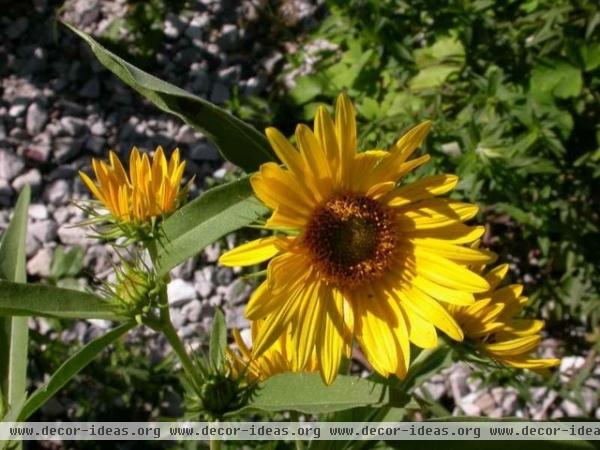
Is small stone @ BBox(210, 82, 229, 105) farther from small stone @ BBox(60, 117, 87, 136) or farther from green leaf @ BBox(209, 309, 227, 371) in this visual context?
green leaf @ BBox(209, 309, 227, 371)

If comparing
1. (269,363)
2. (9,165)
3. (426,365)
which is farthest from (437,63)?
(9,165)

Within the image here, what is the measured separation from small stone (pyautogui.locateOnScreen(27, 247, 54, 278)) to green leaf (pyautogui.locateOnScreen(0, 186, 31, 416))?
170 cm

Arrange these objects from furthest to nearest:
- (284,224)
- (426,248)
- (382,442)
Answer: (382,442) → (426,248) → (284,224)

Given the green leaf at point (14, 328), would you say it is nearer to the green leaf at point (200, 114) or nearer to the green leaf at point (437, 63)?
the green leaf at point (200, 114)

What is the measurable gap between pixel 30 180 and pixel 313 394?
2.82 meters

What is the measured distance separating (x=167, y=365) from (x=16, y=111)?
1785 millimetres

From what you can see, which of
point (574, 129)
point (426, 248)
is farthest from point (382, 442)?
point (574, 129)

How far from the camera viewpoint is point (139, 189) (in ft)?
5.45

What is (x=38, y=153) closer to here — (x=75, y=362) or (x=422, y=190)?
(x=75, y=362)

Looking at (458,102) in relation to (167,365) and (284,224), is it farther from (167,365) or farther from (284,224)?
(284,224)

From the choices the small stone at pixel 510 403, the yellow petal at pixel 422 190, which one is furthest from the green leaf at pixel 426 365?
the small stone at pixel 510 403

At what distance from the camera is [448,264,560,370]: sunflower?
5.53ft

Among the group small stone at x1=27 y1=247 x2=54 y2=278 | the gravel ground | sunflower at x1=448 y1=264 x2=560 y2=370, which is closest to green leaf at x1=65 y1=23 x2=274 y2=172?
sunflower at x1=448 y1=264 x2=560 y2=370

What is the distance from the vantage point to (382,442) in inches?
77.1
